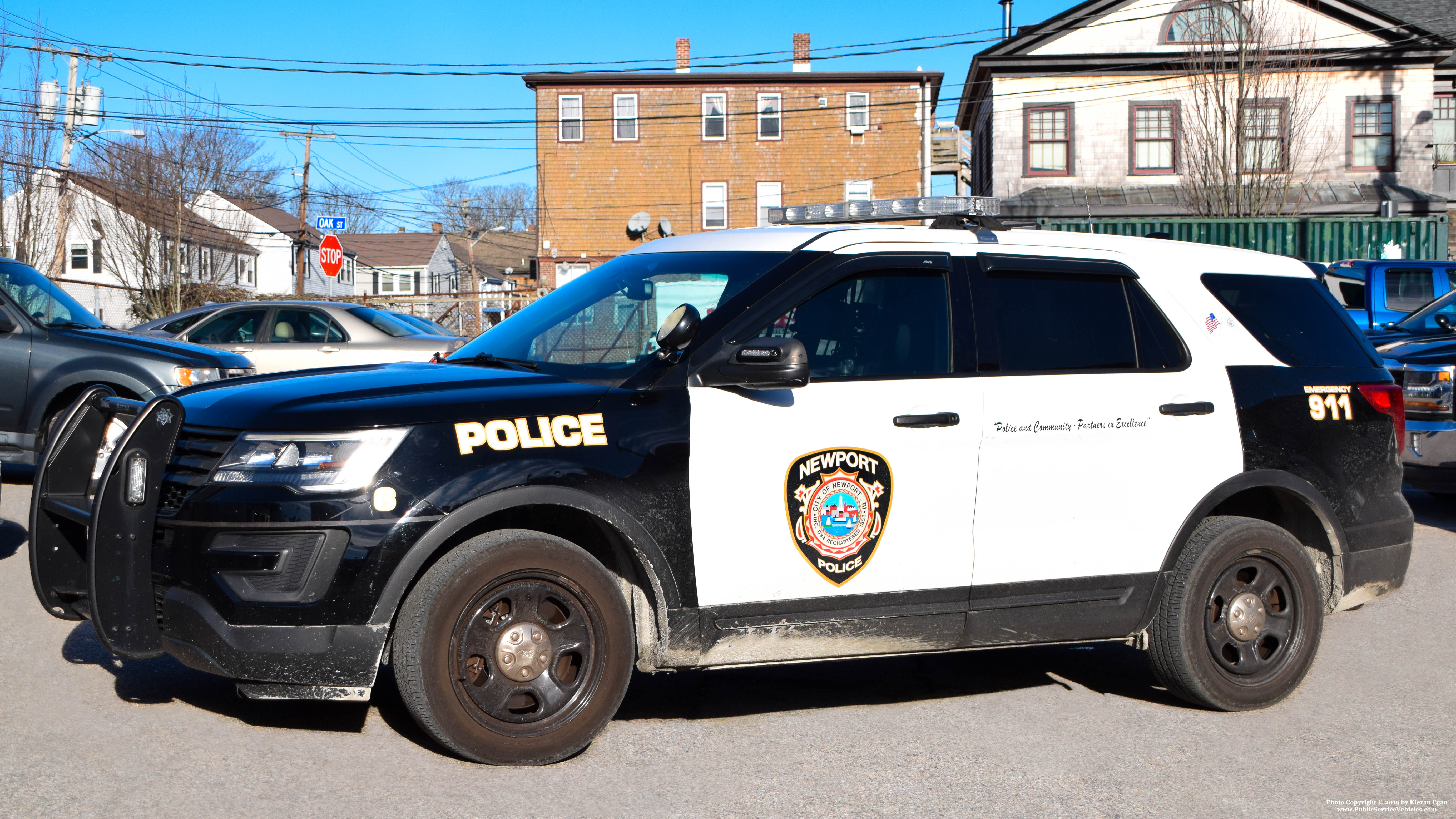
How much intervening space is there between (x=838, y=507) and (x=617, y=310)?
1206 mm

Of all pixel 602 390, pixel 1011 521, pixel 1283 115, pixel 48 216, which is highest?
pixel 1283 115

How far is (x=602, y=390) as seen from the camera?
4230mm

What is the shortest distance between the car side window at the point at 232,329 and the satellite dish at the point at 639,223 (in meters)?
22.3

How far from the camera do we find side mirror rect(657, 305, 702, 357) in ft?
13.9

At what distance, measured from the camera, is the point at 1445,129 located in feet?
110

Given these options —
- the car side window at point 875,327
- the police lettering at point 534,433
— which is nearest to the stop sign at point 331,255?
the car side window at point 875,327

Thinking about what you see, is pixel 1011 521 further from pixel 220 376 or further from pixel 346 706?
pixel 220 376

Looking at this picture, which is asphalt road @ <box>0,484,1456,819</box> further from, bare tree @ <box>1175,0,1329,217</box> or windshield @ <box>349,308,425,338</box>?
bare tree @ <box>1175,0,1329,217</box>

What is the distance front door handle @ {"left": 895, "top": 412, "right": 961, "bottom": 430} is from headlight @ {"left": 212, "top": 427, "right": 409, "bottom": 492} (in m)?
1.72

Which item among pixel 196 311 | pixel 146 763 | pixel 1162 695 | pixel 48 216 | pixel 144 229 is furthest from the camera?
pixel 144 229

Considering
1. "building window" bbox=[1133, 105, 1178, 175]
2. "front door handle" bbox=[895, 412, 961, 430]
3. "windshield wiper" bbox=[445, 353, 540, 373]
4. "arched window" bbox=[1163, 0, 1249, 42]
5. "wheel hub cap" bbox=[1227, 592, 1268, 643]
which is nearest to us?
"front door handle" bbox=[895, 412, 961, 430]

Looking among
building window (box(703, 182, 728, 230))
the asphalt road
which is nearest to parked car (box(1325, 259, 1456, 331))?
the asphalt road

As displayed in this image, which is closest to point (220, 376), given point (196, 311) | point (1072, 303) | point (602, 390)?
point (196, 311)

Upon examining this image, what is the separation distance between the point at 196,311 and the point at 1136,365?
12.3 meters
